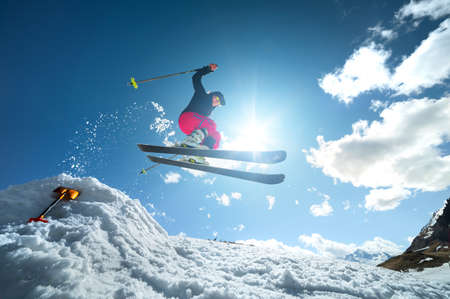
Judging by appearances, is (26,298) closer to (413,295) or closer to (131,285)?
(131,285)

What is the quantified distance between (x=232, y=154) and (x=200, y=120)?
2.21 metres

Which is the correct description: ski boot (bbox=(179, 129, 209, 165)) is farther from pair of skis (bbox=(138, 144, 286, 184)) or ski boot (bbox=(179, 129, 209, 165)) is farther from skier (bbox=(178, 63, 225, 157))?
pair of skis (bbox=(138, 144, 286, 184))

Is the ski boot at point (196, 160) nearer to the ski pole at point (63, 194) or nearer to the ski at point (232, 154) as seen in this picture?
the ski at point (232, 154)

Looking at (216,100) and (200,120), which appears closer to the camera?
(200,120)

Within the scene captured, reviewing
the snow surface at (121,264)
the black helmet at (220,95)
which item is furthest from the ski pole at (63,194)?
the black helmet at (220,95)

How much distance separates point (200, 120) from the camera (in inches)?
261

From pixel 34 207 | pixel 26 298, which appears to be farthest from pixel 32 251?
pixel 34 207

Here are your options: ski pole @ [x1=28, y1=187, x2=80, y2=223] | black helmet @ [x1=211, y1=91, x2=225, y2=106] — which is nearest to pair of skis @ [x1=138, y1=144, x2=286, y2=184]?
black helmet @ [x1=211, y1=91, x2=225, y2=106]

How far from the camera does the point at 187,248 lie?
480 centimetres

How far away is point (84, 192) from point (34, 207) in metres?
0.83

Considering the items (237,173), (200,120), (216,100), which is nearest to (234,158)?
(237,173)

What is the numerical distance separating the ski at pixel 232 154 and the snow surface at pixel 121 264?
6.86ft

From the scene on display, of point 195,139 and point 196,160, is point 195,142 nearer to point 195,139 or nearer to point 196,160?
point 195,139

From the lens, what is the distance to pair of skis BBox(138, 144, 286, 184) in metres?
4.44
